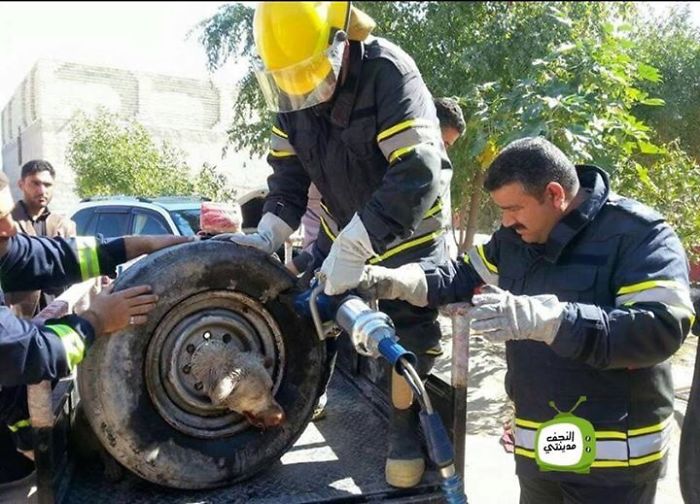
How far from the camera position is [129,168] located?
13156 millimetres

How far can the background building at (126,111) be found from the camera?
1648 centimetres

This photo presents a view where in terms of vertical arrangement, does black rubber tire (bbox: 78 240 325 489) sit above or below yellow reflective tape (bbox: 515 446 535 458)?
above

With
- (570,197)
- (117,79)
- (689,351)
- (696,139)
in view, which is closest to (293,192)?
(570,197)

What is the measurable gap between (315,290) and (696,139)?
4.45 m

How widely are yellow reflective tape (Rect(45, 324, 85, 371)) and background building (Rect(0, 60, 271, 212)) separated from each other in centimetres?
1412

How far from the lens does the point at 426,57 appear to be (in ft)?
9.96

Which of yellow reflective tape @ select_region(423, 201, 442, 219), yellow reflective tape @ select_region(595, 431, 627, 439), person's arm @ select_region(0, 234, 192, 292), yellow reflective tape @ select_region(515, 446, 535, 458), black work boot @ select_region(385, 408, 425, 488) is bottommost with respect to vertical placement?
black work boot @ select_region(385, 408, 425, 488)

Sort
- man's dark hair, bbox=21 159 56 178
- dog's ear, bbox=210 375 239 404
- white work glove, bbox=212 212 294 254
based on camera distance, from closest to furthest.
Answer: dog's ear, bbox=210 375 239 404, white work glove, bbox=212 212 294 254, man's dark hair, bbox=21 159 56 178

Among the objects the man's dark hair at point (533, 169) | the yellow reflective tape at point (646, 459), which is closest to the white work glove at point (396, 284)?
the man's dark hair at point (533, 169)

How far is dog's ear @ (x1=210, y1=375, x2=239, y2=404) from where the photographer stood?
1943 mm

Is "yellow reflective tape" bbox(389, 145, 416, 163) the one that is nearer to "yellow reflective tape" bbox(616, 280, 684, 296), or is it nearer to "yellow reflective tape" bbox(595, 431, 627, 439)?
"yellow reflective tape" bbox(616, 280, 684, 296)

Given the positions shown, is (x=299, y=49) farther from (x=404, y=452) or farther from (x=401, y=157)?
(x=404, y=452)

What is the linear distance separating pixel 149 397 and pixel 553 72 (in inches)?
98.5

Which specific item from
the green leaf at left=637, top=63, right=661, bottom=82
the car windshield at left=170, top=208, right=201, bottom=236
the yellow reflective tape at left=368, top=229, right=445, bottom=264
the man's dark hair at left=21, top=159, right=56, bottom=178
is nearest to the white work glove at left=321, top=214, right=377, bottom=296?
the yellow reflective tape at left=368, top=229, right=445, bottom=264
